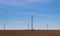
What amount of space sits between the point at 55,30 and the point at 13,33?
4.39 m

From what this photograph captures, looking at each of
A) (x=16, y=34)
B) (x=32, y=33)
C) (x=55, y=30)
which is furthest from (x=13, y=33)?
(x=55, y=30)

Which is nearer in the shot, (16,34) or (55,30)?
(16,34)

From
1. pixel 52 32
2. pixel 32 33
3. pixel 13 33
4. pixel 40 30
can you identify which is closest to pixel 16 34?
pixel 13 33

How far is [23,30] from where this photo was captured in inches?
521

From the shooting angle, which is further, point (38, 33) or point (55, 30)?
point (55, 30)

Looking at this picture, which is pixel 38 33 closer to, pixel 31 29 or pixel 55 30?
pixel 31 29

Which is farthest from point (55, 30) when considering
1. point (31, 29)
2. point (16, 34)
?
point (16, 34)

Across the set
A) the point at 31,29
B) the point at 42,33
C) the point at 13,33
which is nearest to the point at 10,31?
the point at 13,33

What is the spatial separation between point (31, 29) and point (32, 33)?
55 cm

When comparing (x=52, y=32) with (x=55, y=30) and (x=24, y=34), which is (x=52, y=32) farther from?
(x=24, y=34)

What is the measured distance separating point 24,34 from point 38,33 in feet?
4.47

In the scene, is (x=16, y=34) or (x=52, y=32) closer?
(x=16, y=34)

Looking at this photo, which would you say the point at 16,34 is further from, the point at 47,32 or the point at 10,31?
the point at 47,32

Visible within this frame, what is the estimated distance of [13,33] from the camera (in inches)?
499
